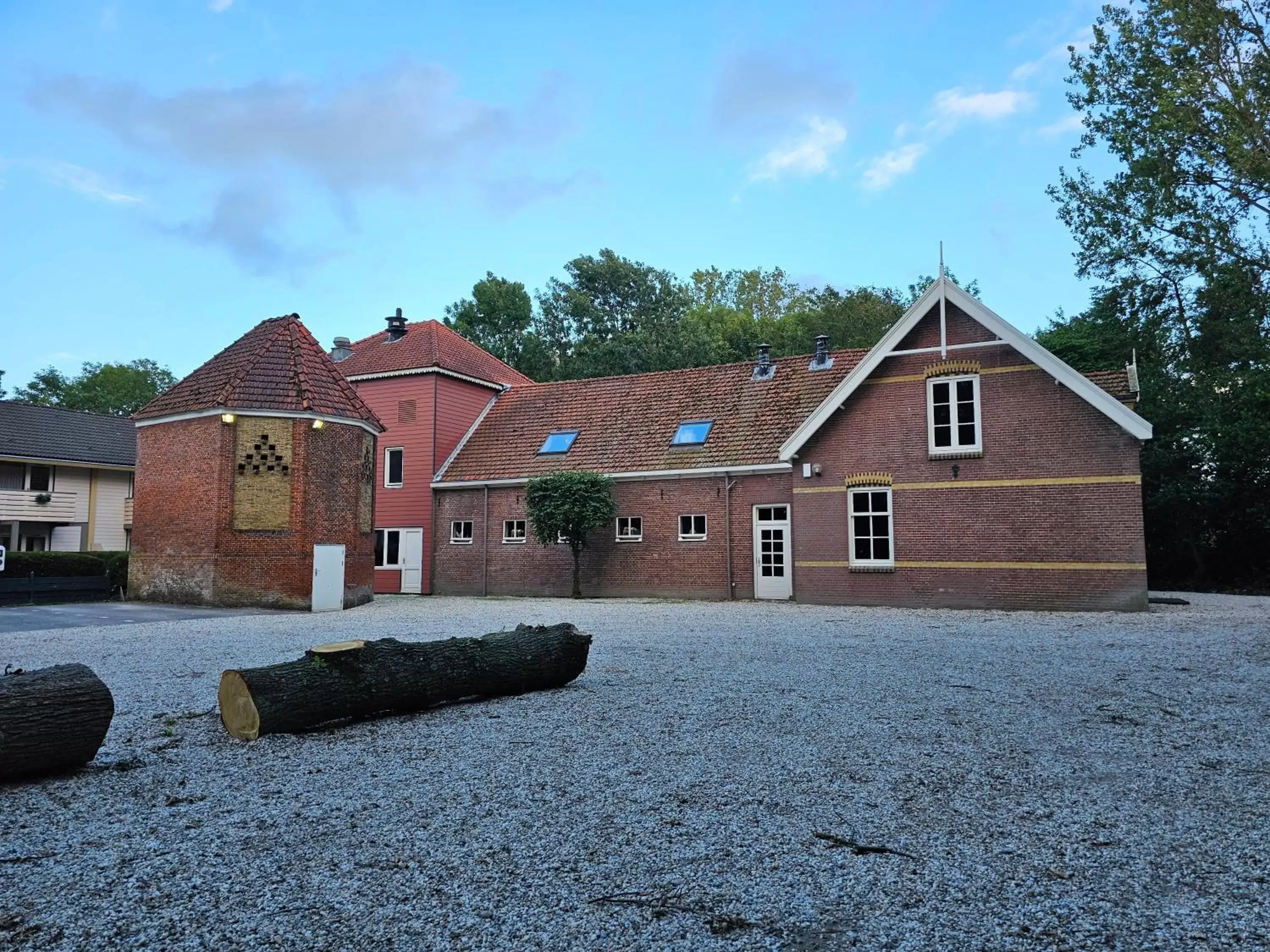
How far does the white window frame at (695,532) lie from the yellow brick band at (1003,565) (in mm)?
2567

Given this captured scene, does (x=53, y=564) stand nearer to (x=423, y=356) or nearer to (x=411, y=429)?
(x=411, y=429)

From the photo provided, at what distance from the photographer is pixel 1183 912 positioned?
3.07 meters

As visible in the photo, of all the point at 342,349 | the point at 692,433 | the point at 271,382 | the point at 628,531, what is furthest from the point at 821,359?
the point at 342,349

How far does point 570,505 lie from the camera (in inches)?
811

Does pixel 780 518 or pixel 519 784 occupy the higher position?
pixel 780 518

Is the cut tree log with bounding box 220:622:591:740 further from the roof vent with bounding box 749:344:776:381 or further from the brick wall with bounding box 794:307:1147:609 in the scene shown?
the roof vent with bounding box 749:344:776:381

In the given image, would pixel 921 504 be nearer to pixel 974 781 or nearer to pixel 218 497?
pixel 974 781

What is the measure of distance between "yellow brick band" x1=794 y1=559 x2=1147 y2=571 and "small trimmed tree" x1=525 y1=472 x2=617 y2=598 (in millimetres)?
5079

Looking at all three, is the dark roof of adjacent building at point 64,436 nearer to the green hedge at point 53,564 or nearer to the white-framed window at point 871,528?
the green hedge at point 53,564

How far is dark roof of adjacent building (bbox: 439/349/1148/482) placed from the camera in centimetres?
2106

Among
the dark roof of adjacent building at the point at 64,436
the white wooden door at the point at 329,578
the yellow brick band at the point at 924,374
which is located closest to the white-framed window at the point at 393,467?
the white wooden door at the point at 329,578

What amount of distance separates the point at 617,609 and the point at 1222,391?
2004 cm

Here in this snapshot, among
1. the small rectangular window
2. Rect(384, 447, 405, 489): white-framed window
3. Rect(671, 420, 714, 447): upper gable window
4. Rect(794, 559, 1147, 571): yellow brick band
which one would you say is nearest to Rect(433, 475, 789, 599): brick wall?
Rect(671, 420, 714, 447): upper gable window

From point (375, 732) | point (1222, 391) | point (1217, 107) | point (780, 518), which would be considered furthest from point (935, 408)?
point (375, 732)
